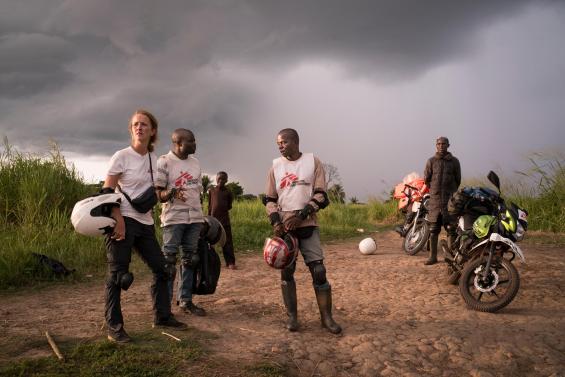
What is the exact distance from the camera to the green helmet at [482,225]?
587 centimetres

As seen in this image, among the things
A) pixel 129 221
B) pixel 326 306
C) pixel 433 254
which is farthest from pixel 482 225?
pixel 129 221

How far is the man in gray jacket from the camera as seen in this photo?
817 cm

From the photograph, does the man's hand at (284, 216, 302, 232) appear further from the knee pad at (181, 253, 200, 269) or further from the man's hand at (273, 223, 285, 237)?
the knee pad at (181, 253, 200, 269)

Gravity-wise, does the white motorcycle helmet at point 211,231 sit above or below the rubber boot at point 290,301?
above

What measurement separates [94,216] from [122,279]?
0.62 metres

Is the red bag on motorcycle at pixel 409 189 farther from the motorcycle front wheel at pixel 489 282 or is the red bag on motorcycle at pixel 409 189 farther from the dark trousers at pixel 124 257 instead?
the dark trousers at pixel 124 257

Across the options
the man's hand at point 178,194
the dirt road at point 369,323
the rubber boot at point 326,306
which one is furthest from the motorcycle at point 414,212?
the man's hand at point 178,194

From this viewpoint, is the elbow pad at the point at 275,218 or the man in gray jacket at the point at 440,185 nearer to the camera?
the elbow pad at the point at 275,218

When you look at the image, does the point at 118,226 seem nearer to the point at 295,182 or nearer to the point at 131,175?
the point at 131,175

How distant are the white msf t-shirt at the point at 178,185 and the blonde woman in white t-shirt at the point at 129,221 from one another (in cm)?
54

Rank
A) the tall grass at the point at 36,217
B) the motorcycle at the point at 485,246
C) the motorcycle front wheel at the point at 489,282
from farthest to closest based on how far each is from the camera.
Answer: the tall grass at the point at 36,217 < the motorcycle at the point at 485,246 < the motorcycle front wheel at the point at 489,282

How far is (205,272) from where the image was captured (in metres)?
5.29

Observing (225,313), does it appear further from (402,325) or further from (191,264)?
(402,325)

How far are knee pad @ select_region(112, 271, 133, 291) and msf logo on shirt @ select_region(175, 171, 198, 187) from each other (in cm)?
125
